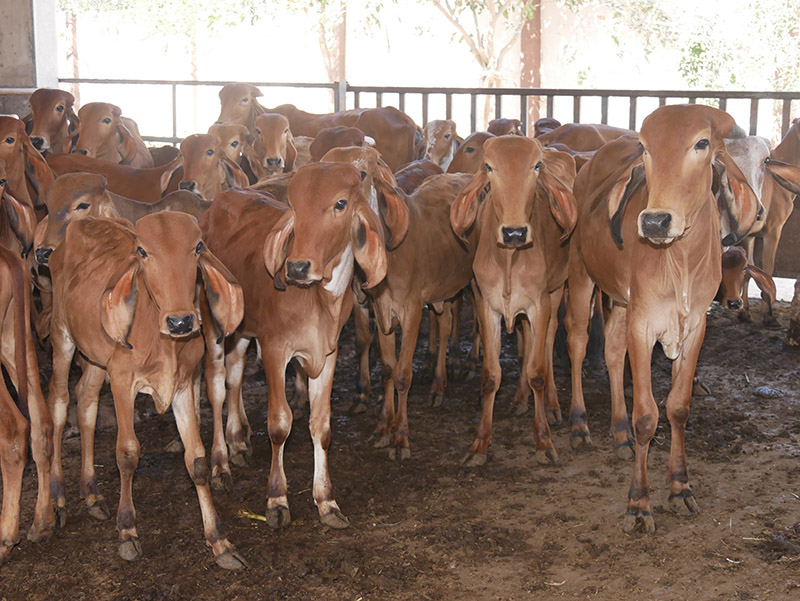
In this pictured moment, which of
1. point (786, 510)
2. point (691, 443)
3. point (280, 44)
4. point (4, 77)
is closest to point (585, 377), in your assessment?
point (691, 443)

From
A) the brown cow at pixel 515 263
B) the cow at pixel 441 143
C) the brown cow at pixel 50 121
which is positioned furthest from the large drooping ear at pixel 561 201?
the brown cow at pixel 50 121

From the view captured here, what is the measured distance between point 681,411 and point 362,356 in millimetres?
2862

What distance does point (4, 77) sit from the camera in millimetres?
13039

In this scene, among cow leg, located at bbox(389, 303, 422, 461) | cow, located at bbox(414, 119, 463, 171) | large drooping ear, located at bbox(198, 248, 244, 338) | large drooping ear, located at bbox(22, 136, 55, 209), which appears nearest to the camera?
large drooping ear, located at bbox(198, 248, 244, 338)

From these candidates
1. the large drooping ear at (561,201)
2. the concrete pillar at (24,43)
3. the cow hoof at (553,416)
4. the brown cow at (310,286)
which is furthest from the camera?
the concrete pillar at (24,43)

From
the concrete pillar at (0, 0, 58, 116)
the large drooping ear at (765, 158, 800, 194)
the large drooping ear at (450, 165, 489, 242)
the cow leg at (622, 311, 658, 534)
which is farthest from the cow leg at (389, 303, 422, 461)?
the concrete pillar at (0, 0, 58, 116)

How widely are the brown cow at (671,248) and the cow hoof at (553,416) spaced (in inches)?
53.5

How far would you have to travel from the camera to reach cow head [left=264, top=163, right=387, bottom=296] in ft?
16.2

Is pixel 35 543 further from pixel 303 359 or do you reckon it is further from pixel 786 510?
pixel 786 510

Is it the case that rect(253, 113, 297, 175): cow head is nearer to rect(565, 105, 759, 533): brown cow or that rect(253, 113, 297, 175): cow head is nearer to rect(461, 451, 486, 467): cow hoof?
rect(461, 451, 486, 467): cow hoof

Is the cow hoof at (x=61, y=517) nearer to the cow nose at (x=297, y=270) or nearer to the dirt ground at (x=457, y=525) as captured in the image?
the dirt ground at (x=457, y=525)

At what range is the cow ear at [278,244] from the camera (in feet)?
16.8

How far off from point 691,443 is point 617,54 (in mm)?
19354

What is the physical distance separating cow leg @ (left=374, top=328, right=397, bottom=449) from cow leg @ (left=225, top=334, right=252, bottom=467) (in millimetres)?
916
